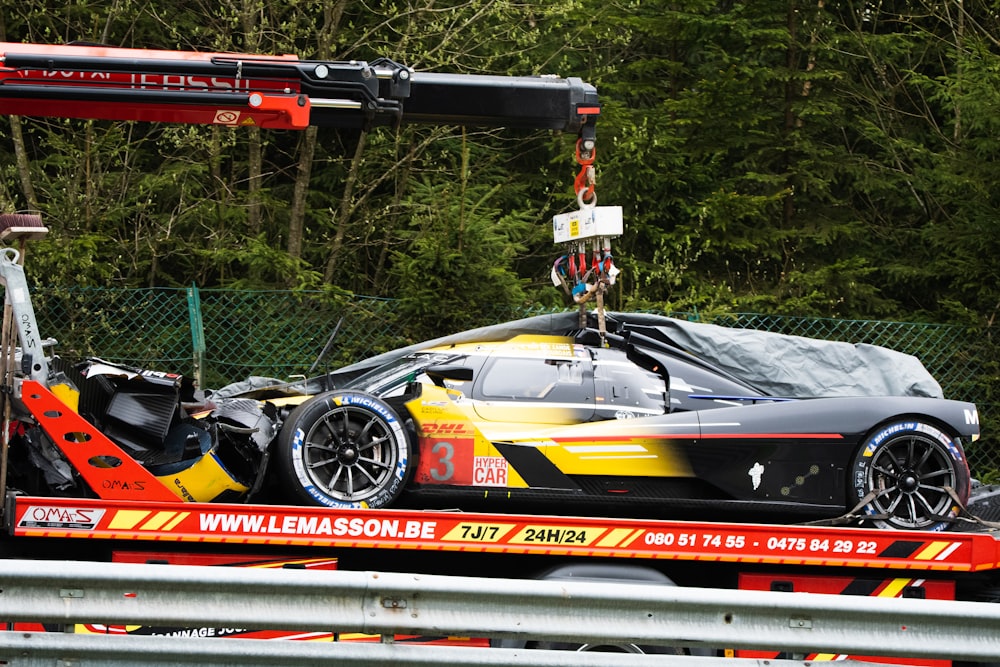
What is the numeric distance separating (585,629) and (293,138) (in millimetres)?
12903

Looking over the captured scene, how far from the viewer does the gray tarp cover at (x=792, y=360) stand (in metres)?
7.26

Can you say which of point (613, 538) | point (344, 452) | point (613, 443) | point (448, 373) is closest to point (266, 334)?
point (448, 373)

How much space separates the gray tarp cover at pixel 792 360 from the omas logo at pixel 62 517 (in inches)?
103

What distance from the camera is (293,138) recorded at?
15.7 m

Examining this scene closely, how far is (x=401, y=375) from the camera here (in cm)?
683

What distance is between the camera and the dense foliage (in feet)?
40.9

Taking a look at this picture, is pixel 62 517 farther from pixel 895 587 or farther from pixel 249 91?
pixel 895 587

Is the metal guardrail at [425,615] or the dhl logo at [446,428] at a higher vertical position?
the dhl logo at [446,428]

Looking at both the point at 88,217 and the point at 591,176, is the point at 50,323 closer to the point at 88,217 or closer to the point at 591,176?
the point at 88,217

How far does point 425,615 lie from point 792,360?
14.0ft

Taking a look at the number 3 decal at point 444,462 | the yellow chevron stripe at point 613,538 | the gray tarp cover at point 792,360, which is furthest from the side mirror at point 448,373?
the yellow chevron stripe at point 613,538

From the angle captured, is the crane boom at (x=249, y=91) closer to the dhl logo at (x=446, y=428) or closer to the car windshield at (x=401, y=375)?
the car windshield at (x=401, y=375)

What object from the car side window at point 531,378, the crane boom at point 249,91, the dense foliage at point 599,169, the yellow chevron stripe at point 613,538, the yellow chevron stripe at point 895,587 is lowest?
the yellow chevron stripe at point 895,587

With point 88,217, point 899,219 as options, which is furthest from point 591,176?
point 899,219
